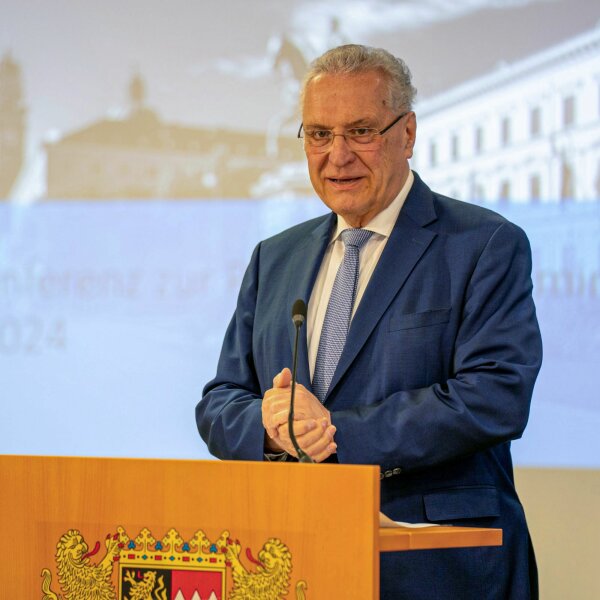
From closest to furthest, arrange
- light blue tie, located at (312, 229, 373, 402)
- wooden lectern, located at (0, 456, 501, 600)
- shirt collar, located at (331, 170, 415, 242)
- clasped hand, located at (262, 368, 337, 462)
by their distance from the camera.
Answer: wooden lectern, located at (0, 456, 501, 600)
clasped hand, located at (262, 368, 337, 462)
light blue tie, located at (312, 229, 373, 402)
shirt collar, located at (331, 170, 415, 242)

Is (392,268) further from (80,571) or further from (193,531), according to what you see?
(80,571)

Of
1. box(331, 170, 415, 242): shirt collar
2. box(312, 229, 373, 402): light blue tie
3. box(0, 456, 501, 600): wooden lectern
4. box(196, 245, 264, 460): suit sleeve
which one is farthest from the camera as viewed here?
box(331, 170, 415, 242): shirt collar

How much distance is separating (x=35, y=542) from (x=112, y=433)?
2.09 metres

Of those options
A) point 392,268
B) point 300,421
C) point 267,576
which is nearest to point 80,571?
point 267,576

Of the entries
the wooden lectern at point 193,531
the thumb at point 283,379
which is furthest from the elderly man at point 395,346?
the wooden lectern at point 193,531

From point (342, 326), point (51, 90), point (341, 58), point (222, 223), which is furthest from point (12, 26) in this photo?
point (342, 326)

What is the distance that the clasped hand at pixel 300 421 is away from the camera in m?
2.06

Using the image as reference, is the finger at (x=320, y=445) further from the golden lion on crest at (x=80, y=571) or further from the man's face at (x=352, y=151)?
the man's face at (x=352, y=151)

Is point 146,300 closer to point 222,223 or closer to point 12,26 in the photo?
point 222,223

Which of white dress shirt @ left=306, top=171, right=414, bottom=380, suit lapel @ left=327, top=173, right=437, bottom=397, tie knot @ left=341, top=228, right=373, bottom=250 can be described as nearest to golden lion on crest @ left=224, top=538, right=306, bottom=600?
suit lapel @ left=327, top=173, right=437, bottom=397

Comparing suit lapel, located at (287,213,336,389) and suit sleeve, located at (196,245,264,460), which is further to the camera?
suit lapel, located at (287,213,336,389)

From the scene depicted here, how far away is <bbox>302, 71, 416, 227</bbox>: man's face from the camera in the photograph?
2.46m

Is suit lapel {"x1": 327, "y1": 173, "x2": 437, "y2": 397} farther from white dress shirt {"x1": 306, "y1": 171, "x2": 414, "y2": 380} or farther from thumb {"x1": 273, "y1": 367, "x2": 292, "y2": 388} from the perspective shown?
thumb {"x1": 273, "y1": 367, "x2": 292, "y2": 388}

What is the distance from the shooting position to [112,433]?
3.83 metres
